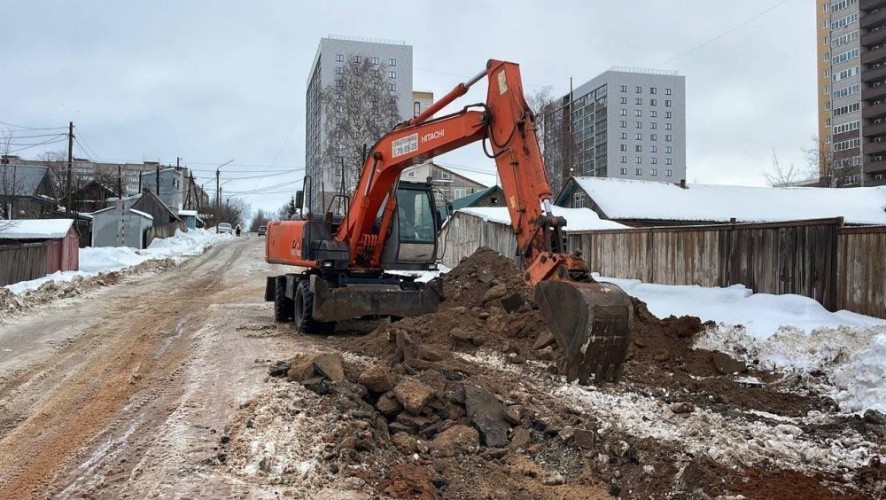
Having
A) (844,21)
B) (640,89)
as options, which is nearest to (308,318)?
(640,89)

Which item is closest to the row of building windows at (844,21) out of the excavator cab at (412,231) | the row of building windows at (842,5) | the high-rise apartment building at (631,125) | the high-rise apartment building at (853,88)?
the high-rise apartment building at (853,88)

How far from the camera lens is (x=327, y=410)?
17.5ft

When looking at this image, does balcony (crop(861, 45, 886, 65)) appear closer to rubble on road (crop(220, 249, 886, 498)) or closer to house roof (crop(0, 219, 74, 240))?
rubble on road (crop(220, 249, 886, 498))

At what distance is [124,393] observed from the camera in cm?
660

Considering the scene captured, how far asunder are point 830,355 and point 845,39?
93593 millimetres

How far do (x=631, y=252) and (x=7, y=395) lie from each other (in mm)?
12794

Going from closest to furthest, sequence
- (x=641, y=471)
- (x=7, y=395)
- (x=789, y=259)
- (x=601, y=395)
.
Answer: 1. (x=641, y=471)
2. (x=601, y=395)
3. (x=7, y=395)
4. (x=789, y=259)

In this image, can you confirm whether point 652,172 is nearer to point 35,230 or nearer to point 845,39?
point 845,39

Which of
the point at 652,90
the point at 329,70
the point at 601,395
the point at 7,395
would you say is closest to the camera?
the point at 601,395

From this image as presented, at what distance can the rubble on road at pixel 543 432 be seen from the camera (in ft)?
13.3

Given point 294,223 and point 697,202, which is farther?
point 697,202

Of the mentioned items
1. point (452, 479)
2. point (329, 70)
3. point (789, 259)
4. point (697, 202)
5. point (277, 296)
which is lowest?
point (452, 479)

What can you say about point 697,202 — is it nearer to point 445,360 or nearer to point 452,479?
point 445,360

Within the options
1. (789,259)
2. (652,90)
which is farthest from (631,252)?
(652,90)
